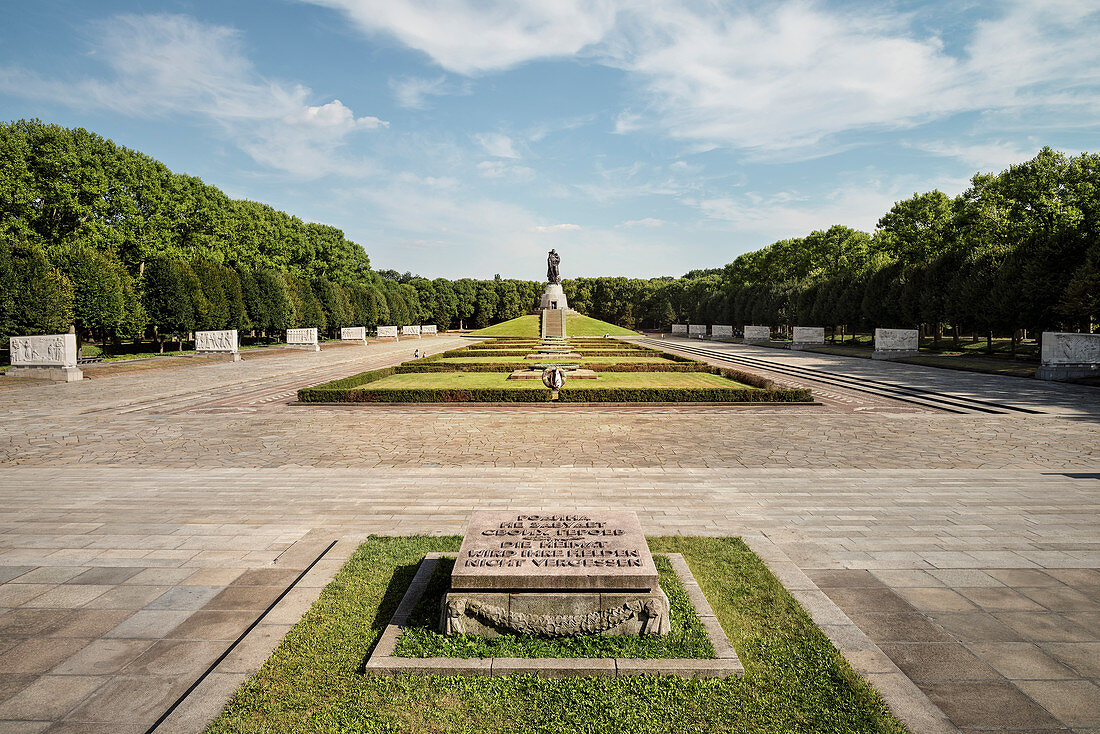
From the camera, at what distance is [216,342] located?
39969 millimetres

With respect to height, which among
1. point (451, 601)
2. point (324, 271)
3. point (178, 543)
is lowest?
point (178, 543)

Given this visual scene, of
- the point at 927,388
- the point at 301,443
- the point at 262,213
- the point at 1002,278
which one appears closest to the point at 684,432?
the point at 301,443

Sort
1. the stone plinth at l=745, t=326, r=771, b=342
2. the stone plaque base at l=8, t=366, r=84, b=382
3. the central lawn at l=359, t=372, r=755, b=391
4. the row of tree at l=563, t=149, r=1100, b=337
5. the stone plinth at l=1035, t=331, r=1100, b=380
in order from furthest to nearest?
the stone plinth at l=745, t=326, r=771, b=342
the row of tree at l=563, t=149, r=1100, b=337
the stone plaque base at l=8, t=366, r=84, b=382
the stone plinth at l=1035, t=331, r=1100, b=380
the central lawn at l=359, t=372, r=755, b=391

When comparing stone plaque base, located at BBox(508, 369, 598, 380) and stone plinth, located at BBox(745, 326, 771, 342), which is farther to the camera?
stone plinth, located at BBox(745, 326, 771, 342)

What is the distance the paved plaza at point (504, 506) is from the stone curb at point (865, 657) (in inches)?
6.9

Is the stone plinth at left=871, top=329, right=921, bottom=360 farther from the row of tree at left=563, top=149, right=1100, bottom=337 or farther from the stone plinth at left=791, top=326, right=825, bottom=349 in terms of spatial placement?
the stone plinth at left=791, top=326, right=825, bottom=349

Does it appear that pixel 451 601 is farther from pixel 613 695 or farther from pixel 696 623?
pixel 696 623

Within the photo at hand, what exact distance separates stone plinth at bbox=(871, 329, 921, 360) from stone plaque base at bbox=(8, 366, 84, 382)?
4885cm

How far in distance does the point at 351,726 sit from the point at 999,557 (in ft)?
23.2

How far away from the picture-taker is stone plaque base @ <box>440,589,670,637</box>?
4223 millimetres

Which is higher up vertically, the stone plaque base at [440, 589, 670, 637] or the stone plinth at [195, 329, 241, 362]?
the stone plinth at [195, 329, 241, 362]

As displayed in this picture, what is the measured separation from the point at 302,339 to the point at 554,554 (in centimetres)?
5188

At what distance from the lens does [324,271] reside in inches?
2822

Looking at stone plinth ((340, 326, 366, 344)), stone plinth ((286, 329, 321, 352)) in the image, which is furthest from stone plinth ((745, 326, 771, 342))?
stone plinth ((286, 329, 321, 352))
